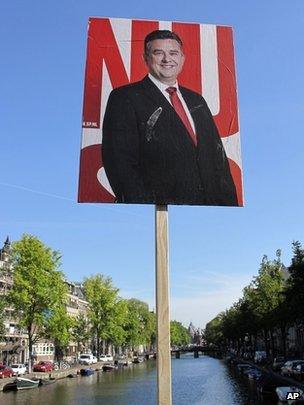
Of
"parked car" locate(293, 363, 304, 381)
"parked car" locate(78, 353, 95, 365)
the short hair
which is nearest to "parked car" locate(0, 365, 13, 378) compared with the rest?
"parked car" locate(293, 363, 304, 381)

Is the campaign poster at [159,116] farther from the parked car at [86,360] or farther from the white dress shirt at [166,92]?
the parked car at [86,360]

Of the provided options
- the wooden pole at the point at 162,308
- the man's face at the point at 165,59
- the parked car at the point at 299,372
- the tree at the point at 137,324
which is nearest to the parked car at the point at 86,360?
the tree at the point at 137,324

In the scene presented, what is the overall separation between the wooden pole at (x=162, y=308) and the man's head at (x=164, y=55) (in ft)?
8.20

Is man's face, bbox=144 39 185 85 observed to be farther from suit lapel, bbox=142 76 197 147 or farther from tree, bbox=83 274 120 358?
tree, bbox=83 274 120 358

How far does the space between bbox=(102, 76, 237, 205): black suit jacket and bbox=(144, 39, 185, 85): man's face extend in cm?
27

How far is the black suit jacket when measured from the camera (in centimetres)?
976

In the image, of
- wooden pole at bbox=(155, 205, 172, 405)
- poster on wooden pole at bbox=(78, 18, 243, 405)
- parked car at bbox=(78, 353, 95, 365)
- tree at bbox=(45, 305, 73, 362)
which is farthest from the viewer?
parked car at bbox=(78, 353, 95, 365)

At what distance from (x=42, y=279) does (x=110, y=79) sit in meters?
55.5

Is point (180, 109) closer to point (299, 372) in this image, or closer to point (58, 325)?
point (299, 372)

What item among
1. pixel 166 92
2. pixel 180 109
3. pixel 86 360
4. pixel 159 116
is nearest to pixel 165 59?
pixel 166 92

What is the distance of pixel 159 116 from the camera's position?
10055mm

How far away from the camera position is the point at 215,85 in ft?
33.7

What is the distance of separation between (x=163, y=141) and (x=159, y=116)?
497 mm

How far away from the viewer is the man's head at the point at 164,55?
1020 centimetres
